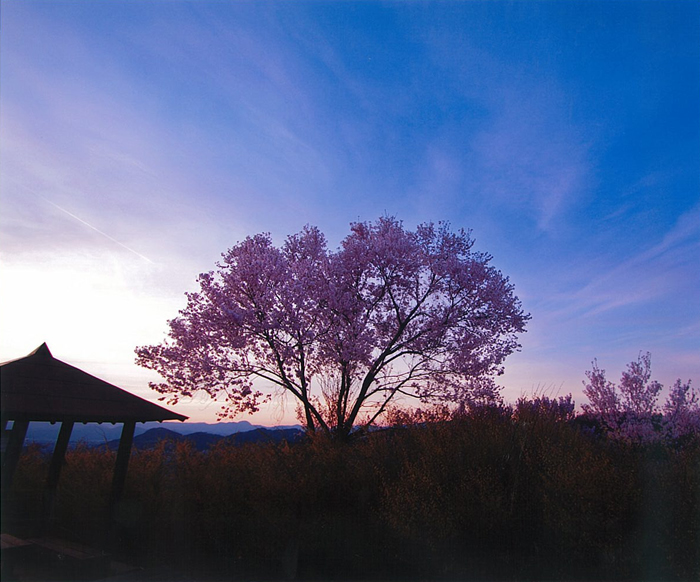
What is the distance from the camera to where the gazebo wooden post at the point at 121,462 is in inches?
353

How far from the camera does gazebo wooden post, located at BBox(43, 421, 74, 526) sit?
9727 millimetres

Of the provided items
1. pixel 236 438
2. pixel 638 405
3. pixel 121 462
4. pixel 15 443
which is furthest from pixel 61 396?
pixel 638 405

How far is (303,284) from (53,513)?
8.68m

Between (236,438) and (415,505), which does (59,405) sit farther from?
(415,505)

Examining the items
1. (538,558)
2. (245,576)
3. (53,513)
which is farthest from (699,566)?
(53,513)

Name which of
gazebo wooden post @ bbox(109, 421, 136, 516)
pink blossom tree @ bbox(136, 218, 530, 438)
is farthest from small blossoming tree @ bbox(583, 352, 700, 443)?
gazebo wooden post @ bbox(109, 421, 136, 516)

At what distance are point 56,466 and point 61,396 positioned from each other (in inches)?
132

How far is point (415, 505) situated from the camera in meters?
7.43

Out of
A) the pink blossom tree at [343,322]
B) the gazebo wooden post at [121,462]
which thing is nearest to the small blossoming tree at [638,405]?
the pink blossom tree at [343,322]

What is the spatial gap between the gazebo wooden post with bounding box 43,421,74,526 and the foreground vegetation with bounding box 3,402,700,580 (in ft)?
1.71

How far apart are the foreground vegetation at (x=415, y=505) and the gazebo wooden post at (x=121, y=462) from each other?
19.4 inches

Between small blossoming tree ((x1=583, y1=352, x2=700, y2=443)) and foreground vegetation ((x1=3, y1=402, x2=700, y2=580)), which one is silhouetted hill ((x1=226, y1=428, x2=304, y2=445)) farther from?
small blossoming tree ((x1=583, y1=352, x2=700, y2=443))

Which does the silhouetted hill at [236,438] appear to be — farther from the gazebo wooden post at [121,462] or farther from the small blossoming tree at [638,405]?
the small blossoming tree at [638,405]

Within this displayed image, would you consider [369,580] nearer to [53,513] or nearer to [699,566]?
[699,566]
